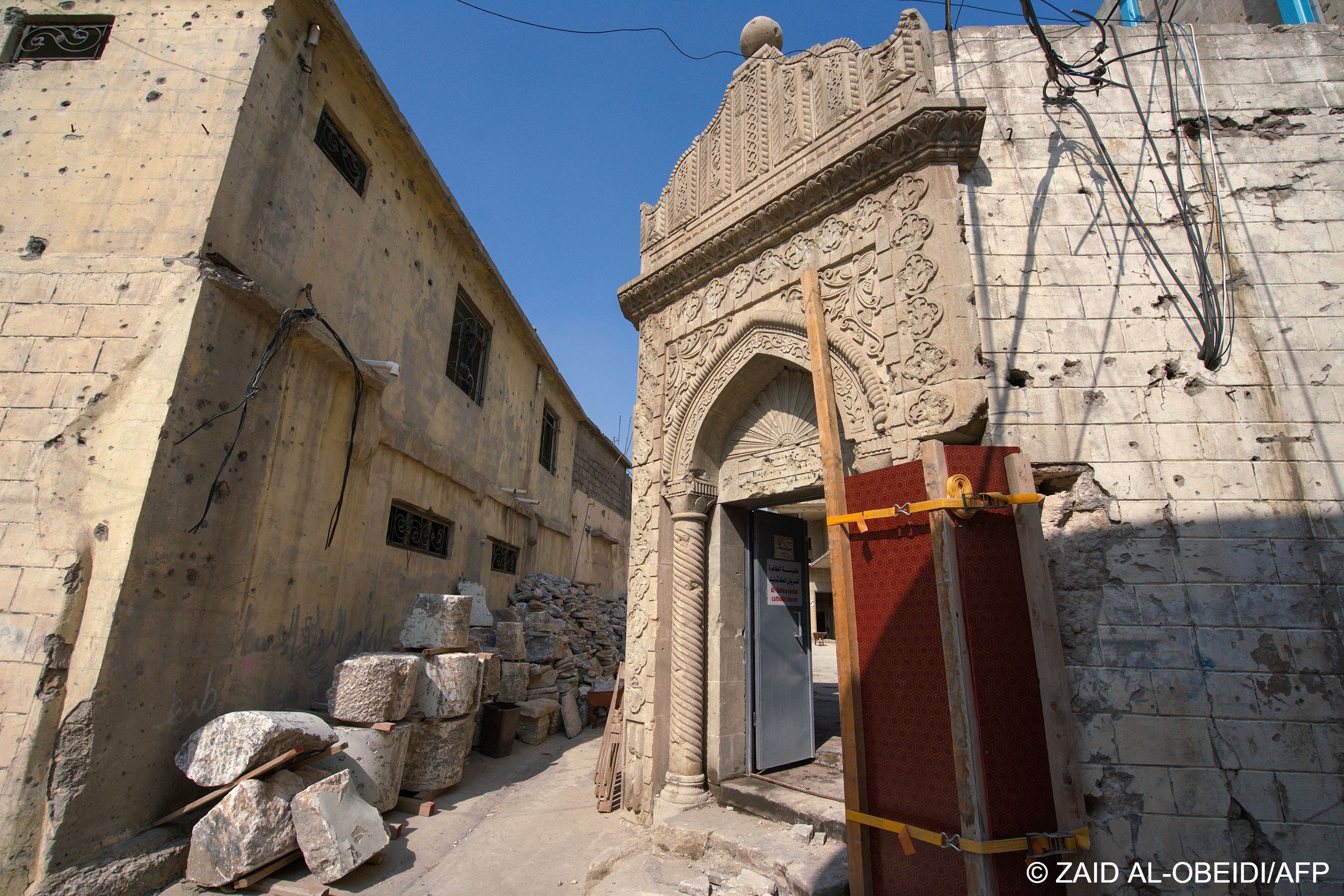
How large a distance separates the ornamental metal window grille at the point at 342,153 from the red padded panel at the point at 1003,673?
21.5 ft

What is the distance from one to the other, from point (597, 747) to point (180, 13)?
8.38 m

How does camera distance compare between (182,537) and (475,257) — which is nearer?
(182,537)

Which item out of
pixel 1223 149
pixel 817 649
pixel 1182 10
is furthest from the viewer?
pixel 817 649

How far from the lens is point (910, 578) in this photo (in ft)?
9.06

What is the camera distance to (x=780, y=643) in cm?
491

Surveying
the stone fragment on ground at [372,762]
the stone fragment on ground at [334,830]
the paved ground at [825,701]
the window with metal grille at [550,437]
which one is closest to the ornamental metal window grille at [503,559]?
the window with metal grille at [550,437]

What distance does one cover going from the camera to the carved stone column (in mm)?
4266

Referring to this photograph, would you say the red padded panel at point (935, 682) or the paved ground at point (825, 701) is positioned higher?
the red padded panel at point (935, 682)

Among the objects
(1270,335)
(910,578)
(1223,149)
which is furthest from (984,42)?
(910,578)

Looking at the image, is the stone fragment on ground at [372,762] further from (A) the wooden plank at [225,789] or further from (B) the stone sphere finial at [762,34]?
(B) the stone sphere finial at [762,34]

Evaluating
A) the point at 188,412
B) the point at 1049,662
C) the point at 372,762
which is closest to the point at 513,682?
Answer: the point at 372,762

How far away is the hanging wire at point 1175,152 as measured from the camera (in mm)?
3156

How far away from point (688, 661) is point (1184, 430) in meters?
3.42

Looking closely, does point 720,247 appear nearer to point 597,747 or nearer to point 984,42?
point 984,42
